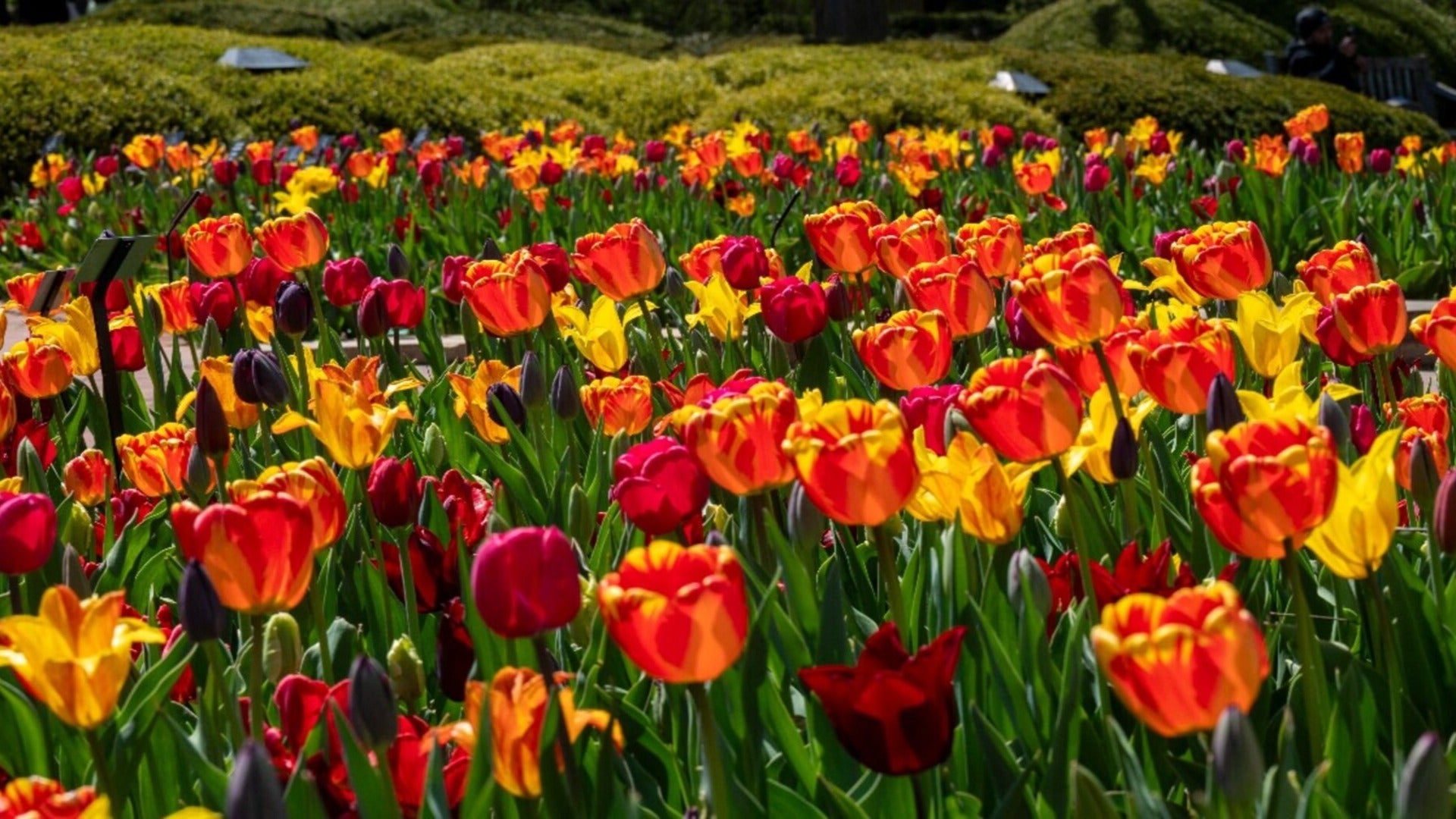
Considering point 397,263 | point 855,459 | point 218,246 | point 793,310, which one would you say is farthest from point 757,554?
point 397,263

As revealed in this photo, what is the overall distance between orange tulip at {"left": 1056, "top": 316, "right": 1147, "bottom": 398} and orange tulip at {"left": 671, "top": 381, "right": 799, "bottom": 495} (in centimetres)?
59

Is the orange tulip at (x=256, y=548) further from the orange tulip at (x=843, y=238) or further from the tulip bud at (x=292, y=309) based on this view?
the orange tulip at (x=843, y=238)

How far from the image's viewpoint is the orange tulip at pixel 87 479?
7.86 ft

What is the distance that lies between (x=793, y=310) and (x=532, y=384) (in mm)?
442

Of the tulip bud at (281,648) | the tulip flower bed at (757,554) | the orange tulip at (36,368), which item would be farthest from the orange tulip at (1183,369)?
the orange tulip at (36,368)

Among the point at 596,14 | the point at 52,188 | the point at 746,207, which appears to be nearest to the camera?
the point at 746,207

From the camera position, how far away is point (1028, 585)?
151cm

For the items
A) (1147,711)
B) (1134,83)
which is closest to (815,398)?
(1147,711)

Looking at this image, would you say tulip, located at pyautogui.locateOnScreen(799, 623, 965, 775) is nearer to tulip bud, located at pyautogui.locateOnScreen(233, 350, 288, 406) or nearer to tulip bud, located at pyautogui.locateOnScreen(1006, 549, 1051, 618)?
tulip bud, located at pyautogui.locateOnScreen(1006, 549, 1051, 618)

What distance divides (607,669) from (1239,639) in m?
0.80

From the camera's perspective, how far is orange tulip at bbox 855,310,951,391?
2.08 m

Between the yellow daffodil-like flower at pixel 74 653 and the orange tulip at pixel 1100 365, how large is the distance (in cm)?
119

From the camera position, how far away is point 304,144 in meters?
8.41

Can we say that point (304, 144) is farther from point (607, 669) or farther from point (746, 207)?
point (607, 669)
